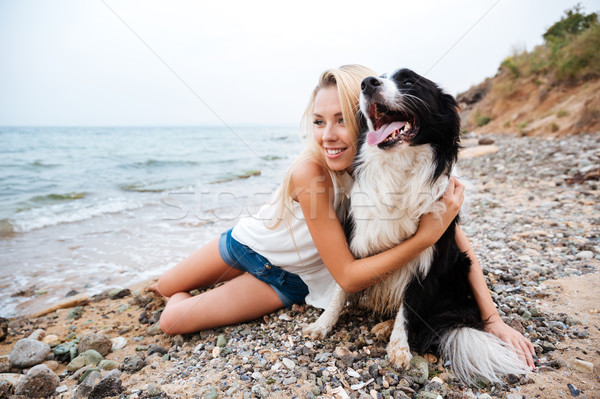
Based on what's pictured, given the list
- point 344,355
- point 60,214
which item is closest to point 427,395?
point 344,355

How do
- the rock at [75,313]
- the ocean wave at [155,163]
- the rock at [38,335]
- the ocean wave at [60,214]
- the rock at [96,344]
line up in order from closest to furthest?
the rock at [96,344] → the rock at [38,335] → the rock at [75,313] → the ocean wave at [60,214] → the ocean wave at [155,163]

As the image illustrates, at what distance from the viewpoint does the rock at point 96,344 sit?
7.66 ft

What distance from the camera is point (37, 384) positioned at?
184 cm

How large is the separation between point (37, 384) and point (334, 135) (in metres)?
2.20

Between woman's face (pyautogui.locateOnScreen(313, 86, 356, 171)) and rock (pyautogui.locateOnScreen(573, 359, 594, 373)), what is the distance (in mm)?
1503

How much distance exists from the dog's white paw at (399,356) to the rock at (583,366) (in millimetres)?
756

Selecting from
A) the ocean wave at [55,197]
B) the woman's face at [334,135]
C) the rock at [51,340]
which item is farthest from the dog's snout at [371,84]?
the ocean wave at [55,197]

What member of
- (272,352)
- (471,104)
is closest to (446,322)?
(272,352)

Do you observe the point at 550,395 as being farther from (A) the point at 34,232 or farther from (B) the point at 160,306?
(A) the point at 34,232

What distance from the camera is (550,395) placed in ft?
4.72

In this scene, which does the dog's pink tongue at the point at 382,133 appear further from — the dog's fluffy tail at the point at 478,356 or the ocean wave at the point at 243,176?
the ocean wave at the point at 243,176

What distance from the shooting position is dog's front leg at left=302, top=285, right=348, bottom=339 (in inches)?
79.8

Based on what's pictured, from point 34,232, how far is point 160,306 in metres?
3.52

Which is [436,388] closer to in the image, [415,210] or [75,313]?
[415,210]
